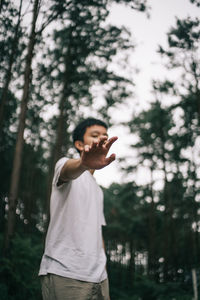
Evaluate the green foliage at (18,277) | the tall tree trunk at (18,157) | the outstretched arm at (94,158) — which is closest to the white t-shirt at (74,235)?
the outstretched arm at (94,158)

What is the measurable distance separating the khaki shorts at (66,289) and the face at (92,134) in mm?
Answer: 1216

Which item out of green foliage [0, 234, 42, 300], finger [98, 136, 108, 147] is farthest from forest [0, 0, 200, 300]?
finger [98, 136, 108, 147]

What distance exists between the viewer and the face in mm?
2545

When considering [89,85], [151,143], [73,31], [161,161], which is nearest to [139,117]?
[151,143]

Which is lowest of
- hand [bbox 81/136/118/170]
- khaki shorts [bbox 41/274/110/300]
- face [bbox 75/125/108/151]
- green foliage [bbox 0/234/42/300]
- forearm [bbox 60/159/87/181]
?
green foliage [bbox 0/234/42/300]

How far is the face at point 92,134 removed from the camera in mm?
2545

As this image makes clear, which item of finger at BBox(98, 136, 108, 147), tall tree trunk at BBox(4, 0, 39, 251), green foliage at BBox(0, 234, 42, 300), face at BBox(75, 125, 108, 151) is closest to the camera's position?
finger at BBox(98, 136, 108, 147)

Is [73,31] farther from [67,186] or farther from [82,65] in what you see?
[67,186]

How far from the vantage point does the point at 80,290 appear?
6.21 feet

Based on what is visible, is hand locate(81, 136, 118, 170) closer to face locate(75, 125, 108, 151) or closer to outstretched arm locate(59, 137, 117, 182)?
outstretched arm locate(59, 137, 117, 182)

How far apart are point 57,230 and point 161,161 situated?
1798cm

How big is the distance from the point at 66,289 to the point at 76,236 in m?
0.39

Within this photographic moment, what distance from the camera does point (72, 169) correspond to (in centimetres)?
197

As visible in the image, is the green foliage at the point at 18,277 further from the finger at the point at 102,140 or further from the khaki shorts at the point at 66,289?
the finger at the point at 102,140
